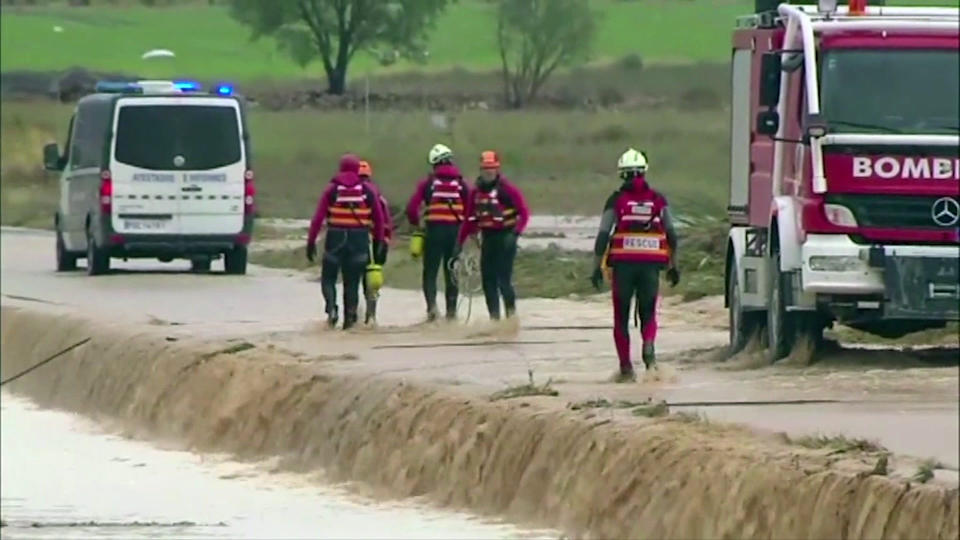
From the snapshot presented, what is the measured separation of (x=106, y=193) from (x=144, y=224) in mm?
617

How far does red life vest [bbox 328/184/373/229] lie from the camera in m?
23.0

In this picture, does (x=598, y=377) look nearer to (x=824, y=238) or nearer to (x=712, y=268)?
(x=824, y=238)

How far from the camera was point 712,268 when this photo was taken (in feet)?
94.5

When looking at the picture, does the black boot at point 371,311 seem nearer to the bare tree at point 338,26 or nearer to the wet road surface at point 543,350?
the wet road surface at point 543,350

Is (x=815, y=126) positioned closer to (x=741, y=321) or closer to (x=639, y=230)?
(x=639, y=230)

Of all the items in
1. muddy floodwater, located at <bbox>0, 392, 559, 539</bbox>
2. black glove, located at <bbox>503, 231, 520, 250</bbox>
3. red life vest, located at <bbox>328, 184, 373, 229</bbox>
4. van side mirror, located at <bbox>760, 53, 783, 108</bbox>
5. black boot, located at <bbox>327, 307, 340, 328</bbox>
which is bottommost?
muddy floodwater, located at <bbox>0, 392, 559, 539</bbox>

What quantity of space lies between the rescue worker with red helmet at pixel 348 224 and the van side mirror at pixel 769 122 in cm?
582

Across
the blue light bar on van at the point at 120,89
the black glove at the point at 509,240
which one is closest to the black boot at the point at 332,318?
the black glove at the point at 509,240

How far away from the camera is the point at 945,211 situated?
13391mm

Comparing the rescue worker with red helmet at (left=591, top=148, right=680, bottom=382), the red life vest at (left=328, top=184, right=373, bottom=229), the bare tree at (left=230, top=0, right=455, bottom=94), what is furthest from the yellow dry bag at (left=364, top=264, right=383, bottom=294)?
the rescue worker with red helmet at (left=591, top=148, right=680, bottom=382)

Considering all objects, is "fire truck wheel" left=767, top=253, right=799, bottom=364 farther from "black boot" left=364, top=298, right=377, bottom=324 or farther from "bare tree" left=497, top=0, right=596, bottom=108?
"black boot" left=364, top=298, right=377, bottom=324

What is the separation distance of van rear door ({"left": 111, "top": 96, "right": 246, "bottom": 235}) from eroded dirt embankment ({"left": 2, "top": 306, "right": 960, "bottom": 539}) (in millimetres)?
5385

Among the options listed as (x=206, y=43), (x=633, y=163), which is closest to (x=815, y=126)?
(x=633, y=163)

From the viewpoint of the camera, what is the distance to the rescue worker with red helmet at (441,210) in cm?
2334
